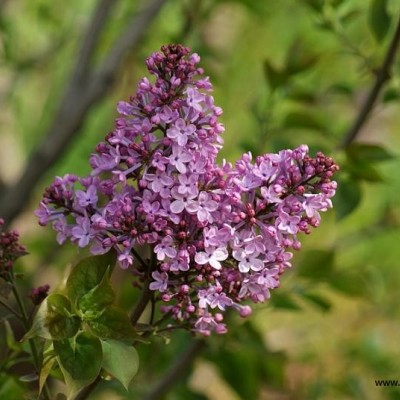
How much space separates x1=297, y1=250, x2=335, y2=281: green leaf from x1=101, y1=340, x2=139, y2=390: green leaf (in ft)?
2.43

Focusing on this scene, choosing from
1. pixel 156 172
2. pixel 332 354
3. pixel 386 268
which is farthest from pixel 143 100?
pixel 386 268

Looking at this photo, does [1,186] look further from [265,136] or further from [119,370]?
[119,370]

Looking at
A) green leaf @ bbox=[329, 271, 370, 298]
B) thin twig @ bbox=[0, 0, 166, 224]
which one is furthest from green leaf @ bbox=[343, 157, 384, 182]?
thin twig @ bbox=[0, 0, 166, 224]

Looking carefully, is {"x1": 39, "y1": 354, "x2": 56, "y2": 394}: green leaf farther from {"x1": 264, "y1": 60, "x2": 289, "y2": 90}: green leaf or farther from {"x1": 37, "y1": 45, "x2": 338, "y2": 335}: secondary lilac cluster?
{"x1": 264, "y1": 60, "x2": 289, "y2": 90}: green leaf

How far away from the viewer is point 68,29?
2.36 m

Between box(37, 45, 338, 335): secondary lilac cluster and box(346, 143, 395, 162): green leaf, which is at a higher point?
box(346, 143, 395, 162): green leaf

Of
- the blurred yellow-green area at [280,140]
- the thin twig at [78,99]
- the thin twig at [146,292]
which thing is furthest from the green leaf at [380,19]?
the thin twig at [146,292]

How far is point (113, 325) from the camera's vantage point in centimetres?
82

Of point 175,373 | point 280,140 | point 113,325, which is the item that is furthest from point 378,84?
point 113,325

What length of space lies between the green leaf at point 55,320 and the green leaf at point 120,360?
0.03m

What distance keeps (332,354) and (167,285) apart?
181 cm

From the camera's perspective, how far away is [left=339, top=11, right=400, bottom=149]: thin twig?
51.1 inches

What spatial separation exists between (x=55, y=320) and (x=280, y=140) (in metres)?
0.78

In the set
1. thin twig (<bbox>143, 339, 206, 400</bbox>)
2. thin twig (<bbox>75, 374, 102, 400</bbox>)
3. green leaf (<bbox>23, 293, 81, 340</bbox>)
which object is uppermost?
green leaf (<bbox>23, 293, 81, 340</bbox>)
